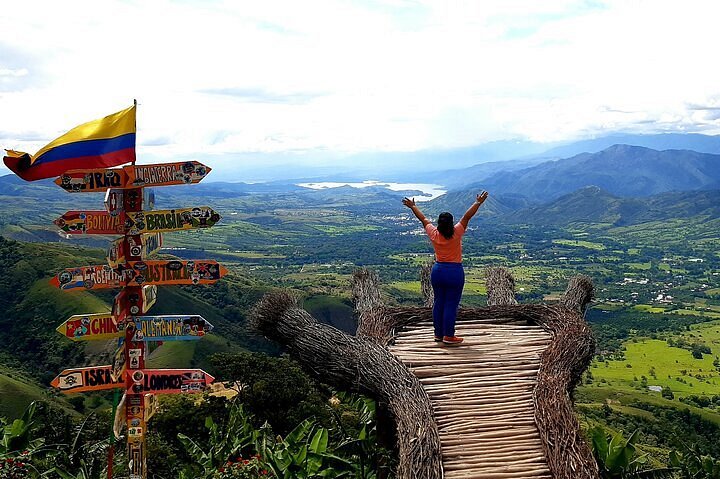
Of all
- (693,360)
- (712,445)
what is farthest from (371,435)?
(693,360)

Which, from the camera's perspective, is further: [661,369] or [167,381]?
[661,369]

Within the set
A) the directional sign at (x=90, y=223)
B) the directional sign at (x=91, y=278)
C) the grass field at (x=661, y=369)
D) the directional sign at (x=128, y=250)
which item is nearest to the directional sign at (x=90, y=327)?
the directional sign at (x=91, y=278)

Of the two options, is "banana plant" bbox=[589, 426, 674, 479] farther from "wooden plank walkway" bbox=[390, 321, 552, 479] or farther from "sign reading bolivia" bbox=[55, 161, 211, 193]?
"sign reading bolivia" bbox=[55, 161, 211, 193]

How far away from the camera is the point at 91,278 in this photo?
24.4 feet

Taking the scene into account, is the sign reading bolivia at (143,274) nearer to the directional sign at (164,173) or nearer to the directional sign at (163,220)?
the directional sign at (163,220)

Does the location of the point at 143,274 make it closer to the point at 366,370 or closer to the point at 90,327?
the point at 90,327

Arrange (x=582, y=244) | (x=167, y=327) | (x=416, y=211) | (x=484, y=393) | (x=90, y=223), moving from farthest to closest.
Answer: (x=582, y=244) < (x=416, y=211) < (x=167, y=327) < (x=90, y=223) < (x=484, y=393)

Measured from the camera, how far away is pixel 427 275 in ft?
39.5

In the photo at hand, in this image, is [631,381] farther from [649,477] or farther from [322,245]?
[322,245]

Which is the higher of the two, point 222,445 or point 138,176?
point 138,176

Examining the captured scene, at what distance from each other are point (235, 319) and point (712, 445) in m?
40.9

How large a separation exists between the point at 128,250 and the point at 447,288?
157 inches

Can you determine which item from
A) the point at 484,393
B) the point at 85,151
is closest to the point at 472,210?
the point at 484,393

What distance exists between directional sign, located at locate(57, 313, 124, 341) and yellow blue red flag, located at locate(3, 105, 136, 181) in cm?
173
